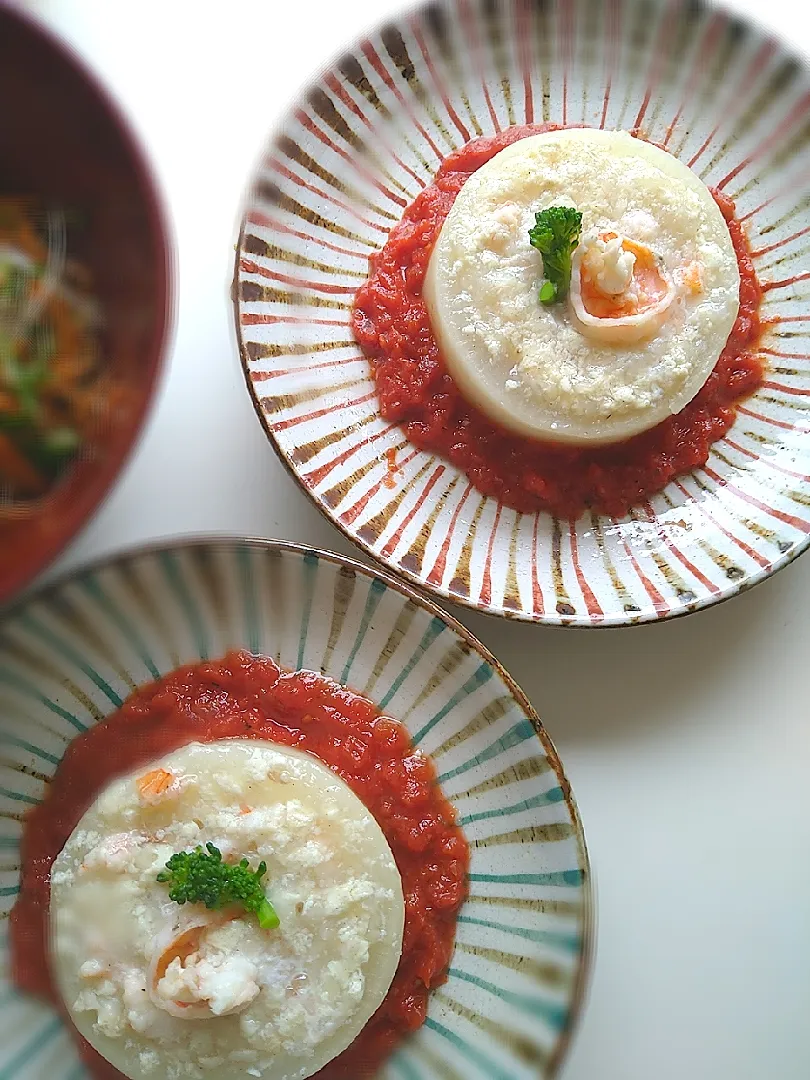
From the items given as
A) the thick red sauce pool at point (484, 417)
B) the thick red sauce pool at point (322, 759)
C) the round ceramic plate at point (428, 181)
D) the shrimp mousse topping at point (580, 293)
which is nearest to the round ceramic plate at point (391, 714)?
the thick red sauce pool at point (322, 759)

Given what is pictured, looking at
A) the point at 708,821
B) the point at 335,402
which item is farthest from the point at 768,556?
the point at 335,402

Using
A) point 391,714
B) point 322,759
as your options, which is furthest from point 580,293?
point 322,759

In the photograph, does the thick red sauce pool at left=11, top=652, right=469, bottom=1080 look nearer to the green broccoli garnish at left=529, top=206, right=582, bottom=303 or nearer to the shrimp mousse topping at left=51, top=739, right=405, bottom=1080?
the shrimp mousse topping at left=51, top=739, right=405, bottom=1080

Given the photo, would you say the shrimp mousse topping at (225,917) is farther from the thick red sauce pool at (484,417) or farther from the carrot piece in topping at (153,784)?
the thick red sauce pool at (484,417)

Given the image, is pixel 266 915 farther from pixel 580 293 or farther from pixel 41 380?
pixel 580 293

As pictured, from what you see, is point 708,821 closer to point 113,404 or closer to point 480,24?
point 113,404

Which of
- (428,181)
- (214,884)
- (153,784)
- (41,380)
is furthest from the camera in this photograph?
(428,181)
